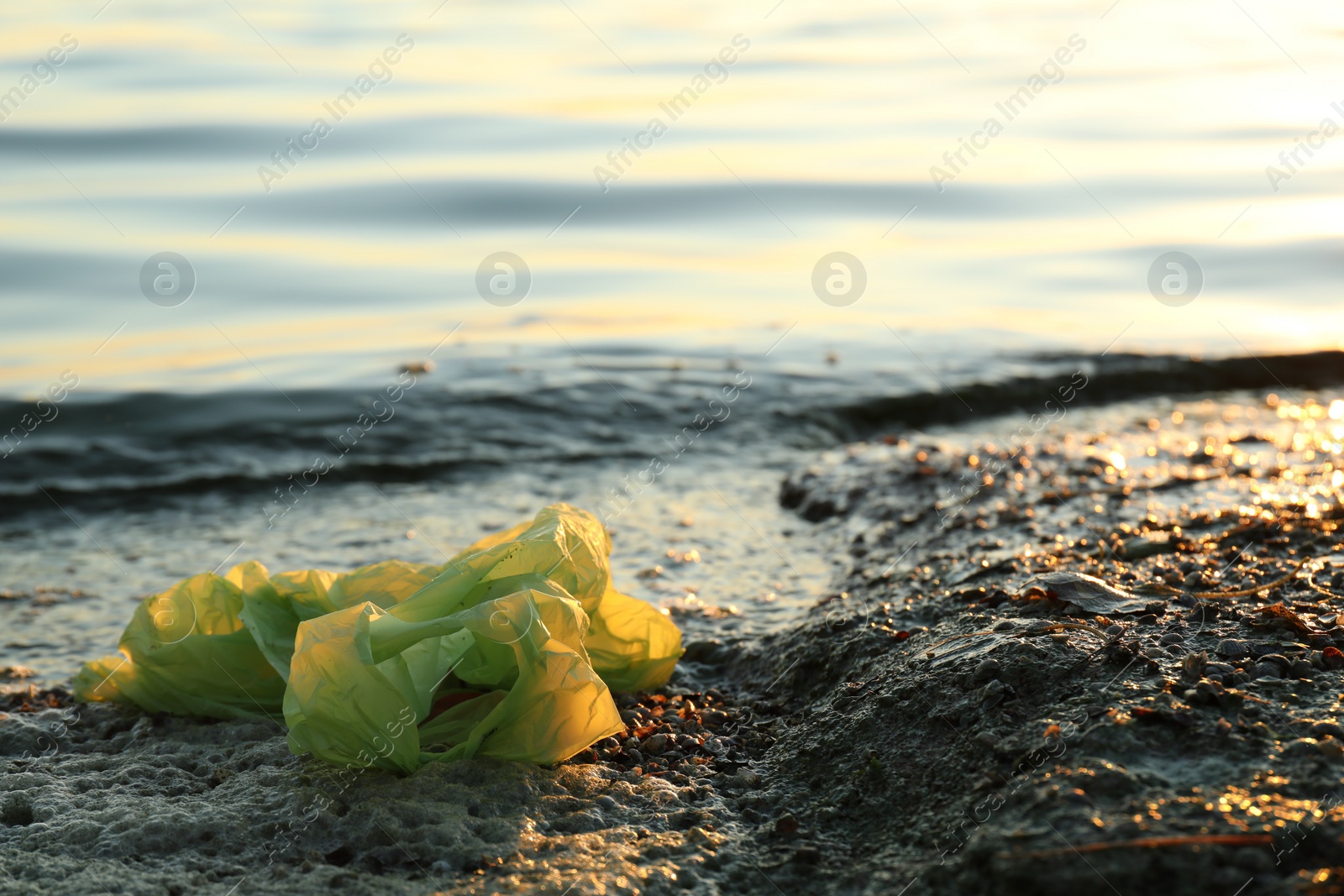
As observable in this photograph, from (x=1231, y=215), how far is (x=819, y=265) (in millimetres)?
4914

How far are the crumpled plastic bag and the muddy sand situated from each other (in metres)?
0.09

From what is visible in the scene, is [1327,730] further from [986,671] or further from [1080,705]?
[986,671]

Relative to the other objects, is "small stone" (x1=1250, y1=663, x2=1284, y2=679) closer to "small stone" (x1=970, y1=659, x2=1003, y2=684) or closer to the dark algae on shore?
the dark algae on shore

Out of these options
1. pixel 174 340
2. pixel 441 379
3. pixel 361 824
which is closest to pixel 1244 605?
pixel 361 824

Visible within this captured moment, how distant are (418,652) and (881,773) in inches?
42.3

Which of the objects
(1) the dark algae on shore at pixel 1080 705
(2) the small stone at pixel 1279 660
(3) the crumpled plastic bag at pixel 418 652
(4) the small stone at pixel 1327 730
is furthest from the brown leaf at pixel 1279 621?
(3) the crumpled plastic bag at pixel 418 652

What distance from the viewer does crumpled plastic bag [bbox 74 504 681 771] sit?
2.58 meters

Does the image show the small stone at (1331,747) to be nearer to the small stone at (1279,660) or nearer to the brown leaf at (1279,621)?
the small stone at (1279,660)

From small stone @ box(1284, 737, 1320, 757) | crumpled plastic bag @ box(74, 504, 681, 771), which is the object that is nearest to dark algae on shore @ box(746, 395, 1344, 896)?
small stone @ box(1284, 737, 1320, 757)

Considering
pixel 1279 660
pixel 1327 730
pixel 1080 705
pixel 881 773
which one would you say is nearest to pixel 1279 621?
pixel 1279 660

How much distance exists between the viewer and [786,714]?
119 inches

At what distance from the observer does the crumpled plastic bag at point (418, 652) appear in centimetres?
258

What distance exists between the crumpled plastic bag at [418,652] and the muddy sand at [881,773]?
9 cm

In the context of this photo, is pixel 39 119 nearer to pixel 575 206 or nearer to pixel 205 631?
pixel 575 206
